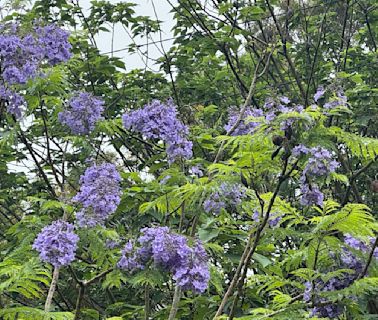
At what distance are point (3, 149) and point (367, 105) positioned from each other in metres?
2.97

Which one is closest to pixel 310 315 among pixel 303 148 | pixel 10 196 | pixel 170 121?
pixel 303 148

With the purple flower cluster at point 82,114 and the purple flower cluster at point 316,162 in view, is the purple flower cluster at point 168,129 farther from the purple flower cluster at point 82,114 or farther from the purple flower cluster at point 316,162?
the purple flower cluster at point 316,162

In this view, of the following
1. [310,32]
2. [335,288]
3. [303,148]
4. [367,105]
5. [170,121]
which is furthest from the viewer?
[310,32]

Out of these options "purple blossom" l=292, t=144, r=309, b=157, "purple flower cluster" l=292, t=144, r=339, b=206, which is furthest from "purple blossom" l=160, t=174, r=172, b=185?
"purple blossom" l=292, t=144, r=309, b=157

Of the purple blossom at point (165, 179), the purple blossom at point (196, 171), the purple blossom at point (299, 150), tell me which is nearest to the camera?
the purple blossom at point (299, 150)

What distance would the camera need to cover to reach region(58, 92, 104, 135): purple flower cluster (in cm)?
389

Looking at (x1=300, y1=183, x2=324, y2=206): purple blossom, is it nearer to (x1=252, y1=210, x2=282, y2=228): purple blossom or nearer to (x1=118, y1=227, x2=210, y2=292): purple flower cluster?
(x1=252, y1=210, x2=282, y2=228): purple blossom

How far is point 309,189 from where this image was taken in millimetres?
3109

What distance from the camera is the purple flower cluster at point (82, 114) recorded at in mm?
3891

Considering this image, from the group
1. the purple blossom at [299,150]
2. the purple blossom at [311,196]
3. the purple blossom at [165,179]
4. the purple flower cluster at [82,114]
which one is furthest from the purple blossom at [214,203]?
the purple flower cluster at [82,114]

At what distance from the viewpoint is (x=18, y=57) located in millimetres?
3846

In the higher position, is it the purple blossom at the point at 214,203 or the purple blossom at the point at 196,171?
the purple blossom at the point at 196,171

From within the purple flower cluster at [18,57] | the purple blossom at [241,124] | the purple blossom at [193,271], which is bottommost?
the purple blossom at [193,271]

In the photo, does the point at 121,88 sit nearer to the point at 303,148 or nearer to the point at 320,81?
the point at 320,81
